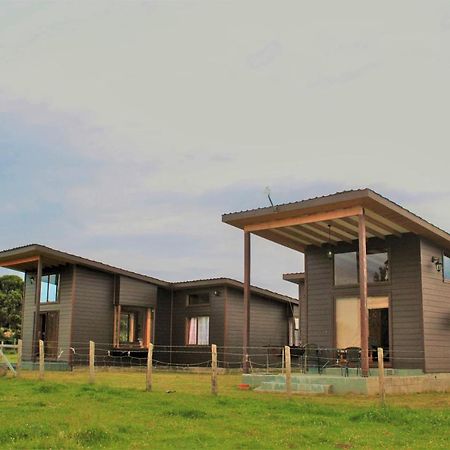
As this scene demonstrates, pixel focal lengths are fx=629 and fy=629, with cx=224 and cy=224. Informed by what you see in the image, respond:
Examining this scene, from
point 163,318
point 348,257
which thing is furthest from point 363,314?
point 163,318

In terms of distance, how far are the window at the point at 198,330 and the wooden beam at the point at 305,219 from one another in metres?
9.89

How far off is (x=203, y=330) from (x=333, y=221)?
1124 cm

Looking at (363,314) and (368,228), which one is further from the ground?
(368,228)

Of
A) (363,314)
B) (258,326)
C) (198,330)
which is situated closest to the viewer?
(363,314)

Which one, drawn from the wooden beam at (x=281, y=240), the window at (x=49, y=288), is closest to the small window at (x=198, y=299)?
the window at (x=49, y=288)

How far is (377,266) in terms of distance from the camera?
17.2 m

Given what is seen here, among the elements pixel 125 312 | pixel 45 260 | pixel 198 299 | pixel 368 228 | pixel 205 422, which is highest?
pixel 368 228

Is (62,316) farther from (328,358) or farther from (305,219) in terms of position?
(305,219)

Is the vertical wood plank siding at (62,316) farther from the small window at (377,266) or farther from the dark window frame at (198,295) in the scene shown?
the small window at (377,266)

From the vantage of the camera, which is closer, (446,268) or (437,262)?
(437,262)

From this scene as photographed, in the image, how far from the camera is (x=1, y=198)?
128 feet

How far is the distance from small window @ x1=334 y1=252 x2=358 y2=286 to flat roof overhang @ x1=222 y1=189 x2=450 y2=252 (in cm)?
43

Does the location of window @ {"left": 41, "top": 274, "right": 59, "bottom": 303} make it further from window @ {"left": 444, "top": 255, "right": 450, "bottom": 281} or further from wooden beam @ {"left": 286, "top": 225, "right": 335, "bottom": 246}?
window @ {"left": 444, "top": 255, "right": 450, "bottom": 281}

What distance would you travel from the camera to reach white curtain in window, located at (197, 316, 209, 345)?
2534 centimetres
